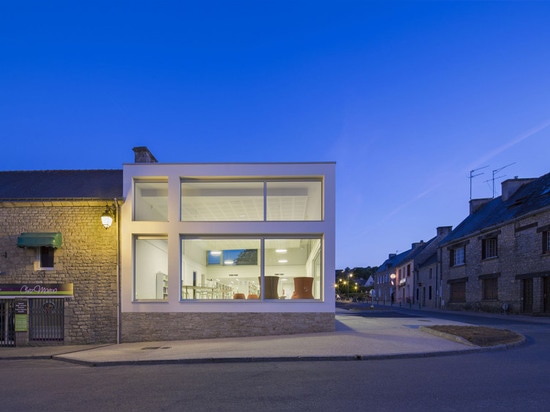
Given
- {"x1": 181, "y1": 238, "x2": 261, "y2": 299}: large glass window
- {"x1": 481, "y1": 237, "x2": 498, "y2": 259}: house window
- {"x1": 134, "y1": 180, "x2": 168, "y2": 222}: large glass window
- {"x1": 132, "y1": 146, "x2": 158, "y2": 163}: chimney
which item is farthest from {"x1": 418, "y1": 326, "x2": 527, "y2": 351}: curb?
{"x1": 481, "y1": 237, "x2": 498, "y2": 259}: house window

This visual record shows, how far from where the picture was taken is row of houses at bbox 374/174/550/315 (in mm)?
22094

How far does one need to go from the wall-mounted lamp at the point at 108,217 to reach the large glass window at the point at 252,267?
246cm

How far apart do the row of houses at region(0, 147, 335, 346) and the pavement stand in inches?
29.8

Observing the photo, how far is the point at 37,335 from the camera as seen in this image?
518 inches

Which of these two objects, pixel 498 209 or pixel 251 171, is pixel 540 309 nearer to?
pixel 498 209

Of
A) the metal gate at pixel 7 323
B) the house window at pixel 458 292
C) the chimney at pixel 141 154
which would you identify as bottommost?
the house window at pixel 458 292

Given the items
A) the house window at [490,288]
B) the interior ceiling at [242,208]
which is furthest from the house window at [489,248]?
the interior ceiling at [242,208]

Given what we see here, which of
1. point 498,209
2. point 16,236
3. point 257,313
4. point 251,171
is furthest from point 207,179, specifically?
point 498,209

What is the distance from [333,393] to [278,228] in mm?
7544

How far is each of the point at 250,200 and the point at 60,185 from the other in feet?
24.5

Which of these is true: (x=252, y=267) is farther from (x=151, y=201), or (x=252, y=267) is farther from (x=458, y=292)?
(x=458, y=292)

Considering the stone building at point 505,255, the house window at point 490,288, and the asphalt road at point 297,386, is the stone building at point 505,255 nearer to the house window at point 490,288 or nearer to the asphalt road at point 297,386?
the house window at point 490,288

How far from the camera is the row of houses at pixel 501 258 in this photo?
22.1 meters

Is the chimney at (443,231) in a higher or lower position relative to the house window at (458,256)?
higher
